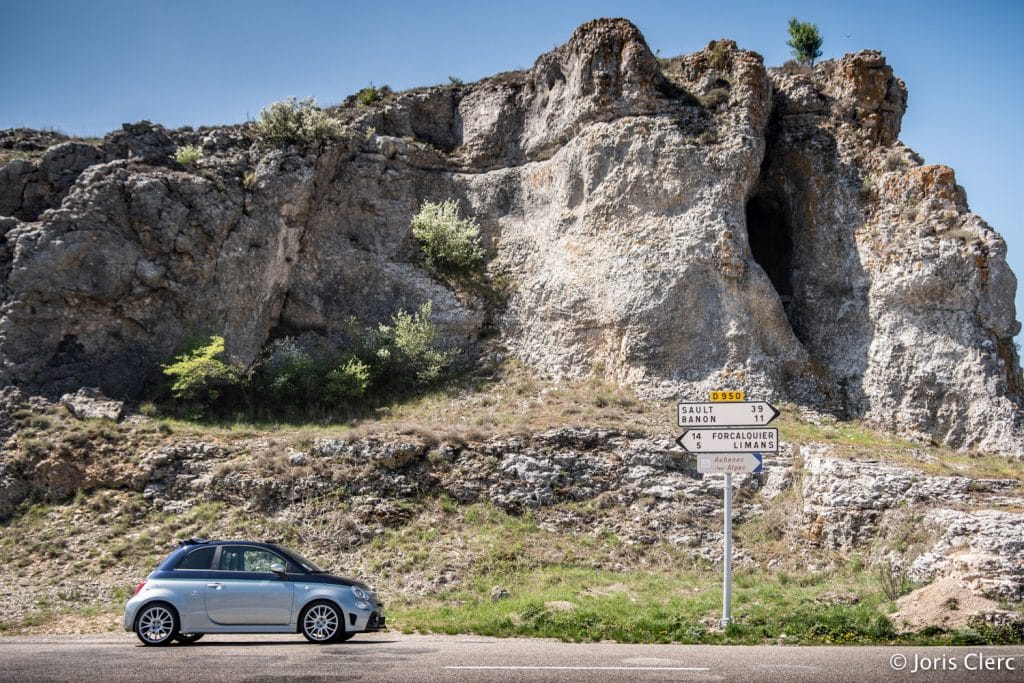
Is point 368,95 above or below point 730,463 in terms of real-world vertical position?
above

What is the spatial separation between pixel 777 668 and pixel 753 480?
1264 centimetres

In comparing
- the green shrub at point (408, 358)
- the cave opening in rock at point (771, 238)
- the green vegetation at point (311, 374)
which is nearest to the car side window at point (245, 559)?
the green vegetation at point (311, 374)

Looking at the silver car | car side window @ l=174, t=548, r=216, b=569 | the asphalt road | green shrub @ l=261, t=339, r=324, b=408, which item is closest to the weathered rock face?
green shrub @ l=261, t=339, r=324, b=408

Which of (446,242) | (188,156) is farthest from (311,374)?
(188,156)

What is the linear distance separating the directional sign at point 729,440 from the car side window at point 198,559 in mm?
7311

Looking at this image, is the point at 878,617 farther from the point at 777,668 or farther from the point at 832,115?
the point at 832,115

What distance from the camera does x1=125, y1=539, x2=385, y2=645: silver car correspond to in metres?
12.4

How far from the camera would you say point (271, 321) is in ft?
101

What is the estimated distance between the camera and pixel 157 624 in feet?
40.9

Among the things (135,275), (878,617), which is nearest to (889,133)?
(878,617)

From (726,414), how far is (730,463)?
2.53ft

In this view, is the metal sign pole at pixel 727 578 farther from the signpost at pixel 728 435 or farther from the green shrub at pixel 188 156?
the green shrub at pixel 188 156

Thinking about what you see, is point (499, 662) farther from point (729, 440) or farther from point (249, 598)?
point (729, 440)

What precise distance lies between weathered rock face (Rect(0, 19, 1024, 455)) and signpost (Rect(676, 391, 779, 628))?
42.2ft
